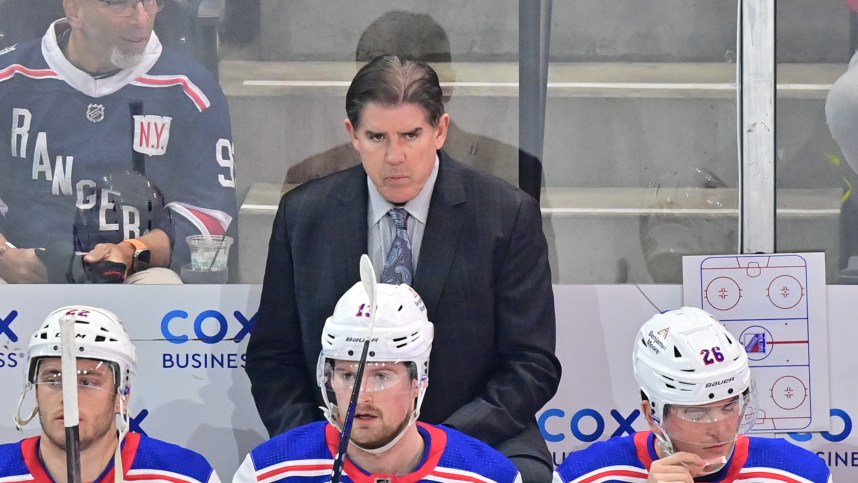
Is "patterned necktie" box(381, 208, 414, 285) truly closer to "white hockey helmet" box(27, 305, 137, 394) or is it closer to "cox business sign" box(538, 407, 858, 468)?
"cox business sign" box(538, 407, 858, 468)

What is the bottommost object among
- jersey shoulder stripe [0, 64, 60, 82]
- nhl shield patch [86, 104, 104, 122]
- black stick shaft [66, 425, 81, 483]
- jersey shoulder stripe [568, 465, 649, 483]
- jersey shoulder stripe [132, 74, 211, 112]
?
jersey shoulder stripe [568, 465, 649, 483]

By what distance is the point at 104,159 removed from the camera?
3.87 meters

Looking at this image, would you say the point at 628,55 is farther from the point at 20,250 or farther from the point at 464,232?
the point at 20,250

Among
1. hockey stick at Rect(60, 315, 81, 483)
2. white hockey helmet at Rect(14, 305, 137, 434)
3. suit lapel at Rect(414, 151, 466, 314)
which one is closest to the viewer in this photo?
hockey stick at Rect(60, 315, 81, 483)

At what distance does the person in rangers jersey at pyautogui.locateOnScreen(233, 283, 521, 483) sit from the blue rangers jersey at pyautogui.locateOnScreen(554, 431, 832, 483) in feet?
0.50

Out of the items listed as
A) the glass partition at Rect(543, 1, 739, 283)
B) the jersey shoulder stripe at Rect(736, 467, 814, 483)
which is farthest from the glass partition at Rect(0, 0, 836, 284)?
the jersey shoulder stripe at Rect(736, 467, 814, 483)

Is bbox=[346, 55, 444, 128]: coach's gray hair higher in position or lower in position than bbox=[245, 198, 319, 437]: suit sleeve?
higher

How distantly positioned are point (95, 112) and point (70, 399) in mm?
1451

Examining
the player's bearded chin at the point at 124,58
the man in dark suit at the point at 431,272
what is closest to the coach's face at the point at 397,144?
the man in dark suit at the point at 431,272

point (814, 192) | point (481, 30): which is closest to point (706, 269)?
point (814, 192)

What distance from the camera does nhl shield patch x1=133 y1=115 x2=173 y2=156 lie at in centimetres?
386

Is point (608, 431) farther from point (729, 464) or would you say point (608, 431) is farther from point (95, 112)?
point (95, 112)

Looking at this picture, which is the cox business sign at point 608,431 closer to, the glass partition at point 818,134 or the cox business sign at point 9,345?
the glass partition at point 818,134

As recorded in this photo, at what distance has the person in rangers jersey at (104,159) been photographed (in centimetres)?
385
